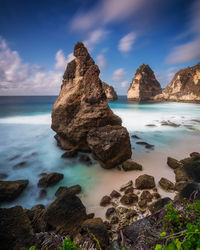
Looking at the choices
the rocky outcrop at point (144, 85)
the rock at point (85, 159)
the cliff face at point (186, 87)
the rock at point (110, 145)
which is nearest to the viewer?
the rock at point (110, 145)

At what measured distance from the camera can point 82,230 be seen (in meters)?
3.54

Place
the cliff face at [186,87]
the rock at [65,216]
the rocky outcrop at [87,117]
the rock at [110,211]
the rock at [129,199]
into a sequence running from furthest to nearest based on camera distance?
the cliff face at [186,87]
the rocky outcrop at [87,117]
the rock at [129,199]
the rock at [110,211]
the rock at [65,216]

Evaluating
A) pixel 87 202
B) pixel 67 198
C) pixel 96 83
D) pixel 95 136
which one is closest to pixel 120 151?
pixel 95 136

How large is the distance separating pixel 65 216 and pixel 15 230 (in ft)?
4.23

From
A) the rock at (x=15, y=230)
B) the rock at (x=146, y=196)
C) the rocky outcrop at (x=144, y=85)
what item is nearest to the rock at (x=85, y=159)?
the rock at (x=146, y=196)

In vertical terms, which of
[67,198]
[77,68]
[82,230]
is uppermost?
[77,68]

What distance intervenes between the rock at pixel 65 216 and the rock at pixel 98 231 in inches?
13.5

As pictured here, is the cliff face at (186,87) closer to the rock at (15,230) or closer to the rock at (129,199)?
the rock at (129,199)

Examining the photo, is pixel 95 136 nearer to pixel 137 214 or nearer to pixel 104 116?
pixel 104 116

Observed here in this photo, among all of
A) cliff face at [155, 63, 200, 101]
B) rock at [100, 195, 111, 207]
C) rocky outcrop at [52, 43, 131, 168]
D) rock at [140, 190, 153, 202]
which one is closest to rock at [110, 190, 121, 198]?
rock at [100, 195, 111, 207]

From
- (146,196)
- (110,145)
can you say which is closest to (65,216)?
(146,196)

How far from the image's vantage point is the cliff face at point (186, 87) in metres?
58.7

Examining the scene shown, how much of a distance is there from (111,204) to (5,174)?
20.8ft

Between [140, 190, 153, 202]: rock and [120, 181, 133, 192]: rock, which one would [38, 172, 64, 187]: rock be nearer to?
[120, 181, 133, 192]: rock
